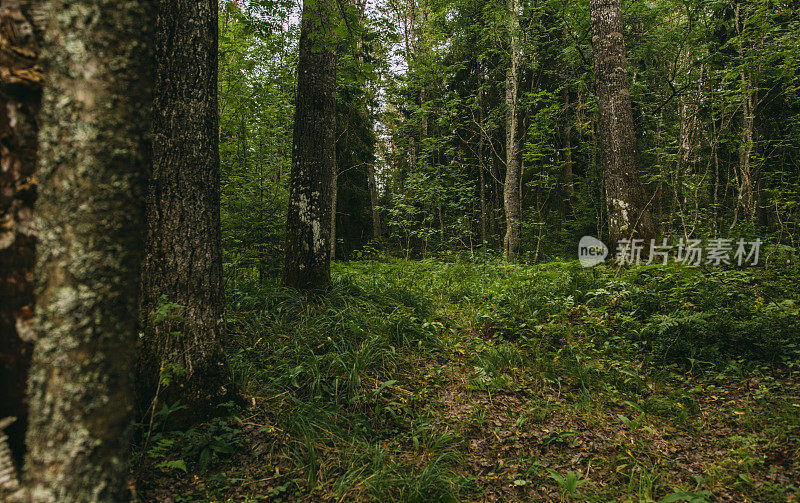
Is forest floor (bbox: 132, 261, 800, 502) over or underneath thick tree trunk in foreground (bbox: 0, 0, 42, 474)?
underneath

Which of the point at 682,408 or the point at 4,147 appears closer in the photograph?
the point at 4,147

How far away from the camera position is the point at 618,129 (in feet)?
19.8

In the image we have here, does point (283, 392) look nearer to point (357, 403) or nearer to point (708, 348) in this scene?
point (357, 403)

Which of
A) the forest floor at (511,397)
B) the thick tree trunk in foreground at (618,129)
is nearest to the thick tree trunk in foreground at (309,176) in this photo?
the forest floor at (511,397)

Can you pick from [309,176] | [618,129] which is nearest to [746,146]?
[618,129]

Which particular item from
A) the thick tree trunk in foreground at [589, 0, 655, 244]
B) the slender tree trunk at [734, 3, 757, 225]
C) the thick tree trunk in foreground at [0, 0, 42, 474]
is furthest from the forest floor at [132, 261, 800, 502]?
the slender tree trunk at [734, 3, 757, 225]

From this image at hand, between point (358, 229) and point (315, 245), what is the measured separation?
809 centimetres

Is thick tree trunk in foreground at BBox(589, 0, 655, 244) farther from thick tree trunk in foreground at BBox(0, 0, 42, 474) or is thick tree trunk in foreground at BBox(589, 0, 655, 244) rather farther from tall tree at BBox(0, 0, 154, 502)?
thick tree trunk in foreground at BBox(0, 0, 42, 474)

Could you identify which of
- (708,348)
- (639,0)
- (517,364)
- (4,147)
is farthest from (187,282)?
(639,0)

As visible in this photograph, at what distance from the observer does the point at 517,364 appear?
14.4ft

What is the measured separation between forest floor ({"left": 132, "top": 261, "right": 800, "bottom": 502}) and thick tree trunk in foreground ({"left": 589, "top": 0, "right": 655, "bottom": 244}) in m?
0.92

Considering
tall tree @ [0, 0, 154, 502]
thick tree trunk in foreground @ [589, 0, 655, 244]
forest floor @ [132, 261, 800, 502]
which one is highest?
thick tree trunk in foreground @ [589, 0, 655, 244]

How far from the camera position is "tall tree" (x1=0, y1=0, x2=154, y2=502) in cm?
104

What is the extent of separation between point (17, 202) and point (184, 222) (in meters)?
1.87
